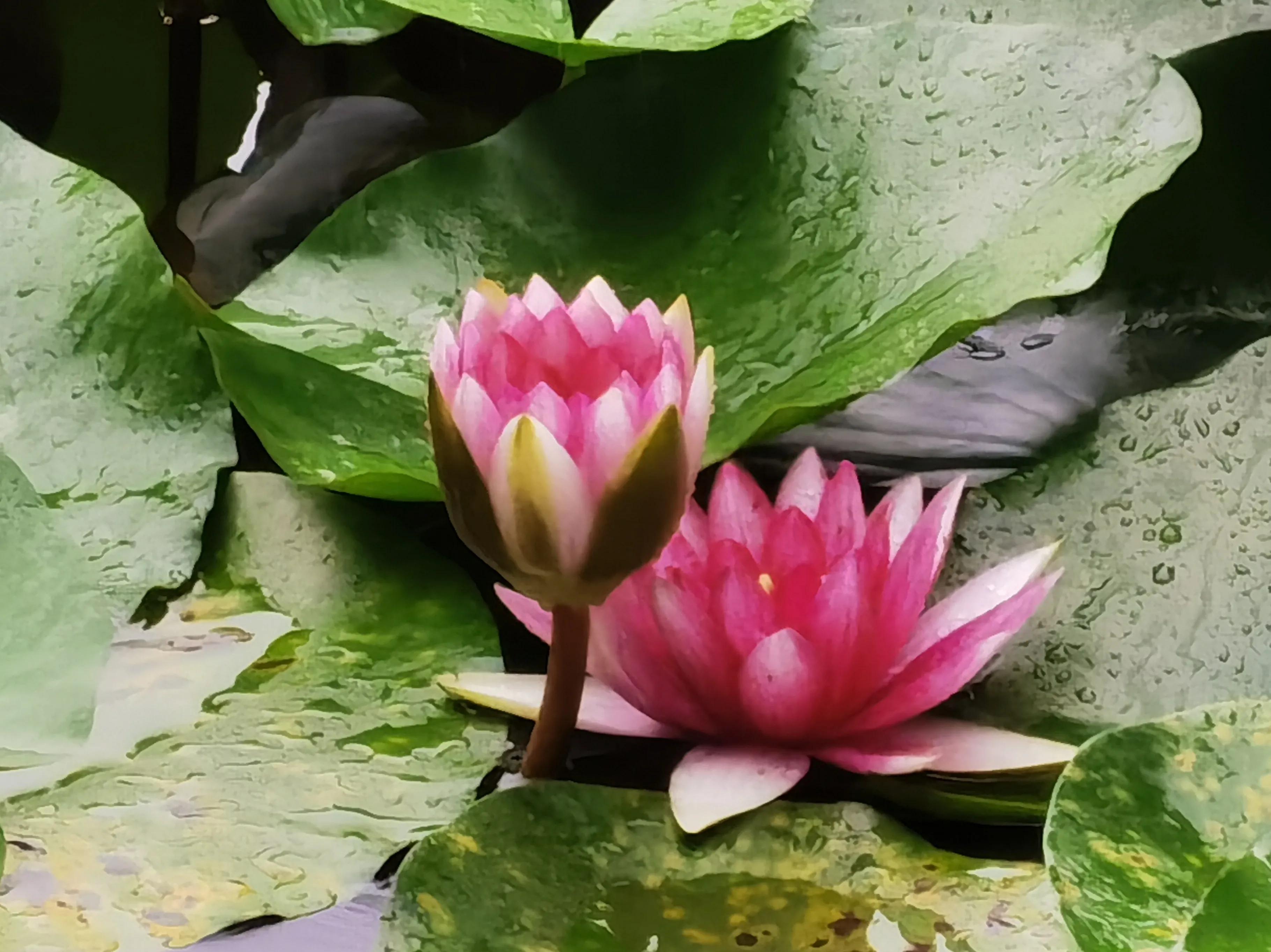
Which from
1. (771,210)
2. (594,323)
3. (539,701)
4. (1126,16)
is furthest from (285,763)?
(1126,16)

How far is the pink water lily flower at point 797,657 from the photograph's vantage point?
39 cm

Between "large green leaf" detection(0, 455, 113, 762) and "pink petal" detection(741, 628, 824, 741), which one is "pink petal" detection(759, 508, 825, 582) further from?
"large green leaf" detection(0, 455, 113, 762)

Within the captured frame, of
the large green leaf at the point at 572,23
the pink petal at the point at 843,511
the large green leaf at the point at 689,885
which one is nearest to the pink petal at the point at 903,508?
the pink petal at the point at 843,511

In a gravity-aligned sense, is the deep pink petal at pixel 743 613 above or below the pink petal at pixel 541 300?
below

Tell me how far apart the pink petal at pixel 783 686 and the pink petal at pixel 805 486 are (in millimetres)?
92

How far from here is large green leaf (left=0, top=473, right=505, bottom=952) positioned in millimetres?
369

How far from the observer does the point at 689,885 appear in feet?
1.22

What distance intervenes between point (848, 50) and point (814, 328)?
155mm

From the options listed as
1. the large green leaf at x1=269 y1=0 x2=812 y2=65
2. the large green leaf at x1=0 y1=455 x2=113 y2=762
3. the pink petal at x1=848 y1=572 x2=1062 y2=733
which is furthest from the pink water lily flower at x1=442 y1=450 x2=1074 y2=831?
the large green leaf at x1=269 y1=0 x2=812 y2=65

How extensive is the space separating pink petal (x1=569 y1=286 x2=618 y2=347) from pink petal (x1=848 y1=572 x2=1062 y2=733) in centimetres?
16

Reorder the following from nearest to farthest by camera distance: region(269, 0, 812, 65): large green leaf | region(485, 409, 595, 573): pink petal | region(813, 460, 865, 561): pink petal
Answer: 1. region(485, 409, 595, 573): pink petal
2. region(813, 460, 865, 561): pink petal
3. region(269, 0, 812, 65): large green leaf

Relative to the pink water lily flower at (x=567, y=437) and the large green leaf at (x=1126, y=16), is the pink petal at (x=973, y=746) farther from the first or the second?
the large green leaf at (x=1126, y=16)

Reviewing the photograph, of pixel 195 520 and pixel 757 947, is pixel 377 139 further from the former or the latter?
pixel 757 947

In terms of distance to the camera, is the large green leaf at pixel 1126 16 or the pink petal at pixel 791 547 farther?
the large green leaf at pixel 1126 16
